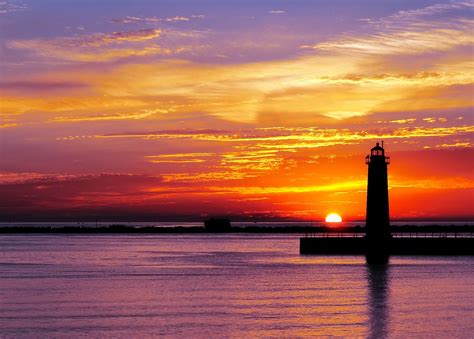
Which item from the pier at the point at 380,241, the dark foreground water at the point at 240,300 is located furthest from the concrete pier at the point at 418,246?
the dark foreground water at the point at 240,300

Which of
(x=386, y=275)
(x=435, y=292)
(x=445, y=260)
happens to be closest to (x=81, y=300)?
(x=435, y=292)

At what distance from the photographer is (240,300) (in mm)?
48469

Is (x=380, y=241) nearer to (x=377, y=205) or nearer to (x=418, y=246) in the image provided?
(x=377, y=205)

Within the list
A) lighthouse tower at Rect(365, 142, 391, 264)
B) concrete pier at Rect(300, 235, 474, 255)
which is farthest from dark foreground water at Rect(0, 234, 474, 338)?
concrete pier at Rect(300, 235, 474, 255)

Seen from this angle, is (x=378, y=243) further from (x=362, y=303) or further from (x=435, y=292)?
(x=362, y=303)

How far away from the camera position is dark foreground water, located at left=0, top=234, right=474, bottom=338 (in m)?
37.0

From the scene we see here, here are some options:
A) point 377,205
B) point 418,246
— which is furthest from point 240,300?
point 418,246

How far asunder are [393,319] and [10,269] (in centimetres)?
4451

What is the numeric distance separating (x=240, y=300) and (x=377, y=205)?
26.3 m

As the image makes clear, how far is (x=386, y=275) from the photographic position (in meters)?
65.6

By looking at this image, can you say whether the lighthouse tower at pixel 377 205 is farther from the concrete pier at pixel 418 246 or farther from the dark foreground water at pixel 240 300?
the concrete pier at pixel 418 246

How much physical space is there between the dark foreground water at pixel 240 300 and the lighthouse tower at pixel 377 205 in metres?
2.14

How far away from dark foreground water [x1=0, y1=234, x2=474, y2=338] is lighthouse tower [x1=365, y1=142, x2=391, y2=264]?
2.14 m

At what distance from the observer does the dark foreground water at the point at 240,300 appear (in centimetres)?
3703
